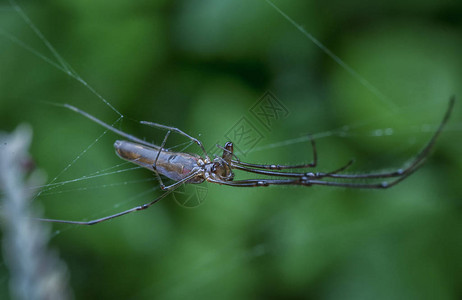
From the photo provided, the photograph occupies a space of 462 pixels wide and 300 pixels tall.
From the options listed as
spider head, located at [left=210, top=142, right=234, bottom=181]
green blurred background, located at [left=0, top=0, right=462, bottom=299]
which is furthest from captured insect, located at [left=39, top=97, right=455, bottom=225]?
green blurred background, located at [left=0, top=0, right=462, bottom=299]

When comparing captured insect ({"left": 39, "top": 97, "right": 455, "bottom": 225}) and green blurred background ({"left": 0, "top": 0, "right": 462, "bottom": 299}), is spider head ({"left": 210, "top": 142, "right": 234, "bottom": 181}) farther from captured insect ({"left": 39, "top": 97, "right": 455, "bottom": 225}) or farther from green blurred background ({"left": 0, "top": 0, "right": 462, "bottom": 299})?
green blurred background ({"left": 0, "top": 0, "right": 462, "bottom": 299})

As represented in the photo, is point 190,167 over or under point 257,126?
under

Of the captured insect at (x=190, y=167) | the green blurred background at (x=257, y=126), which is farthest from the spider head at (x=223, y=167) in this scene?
the green blurred background at (x=257, y=126)

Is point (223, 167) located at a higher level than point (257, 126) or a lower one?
lower

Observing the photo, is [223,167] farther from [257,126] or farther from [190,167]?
[257,126]

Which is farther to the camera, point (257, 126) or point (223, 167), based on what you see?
point (257, 126)

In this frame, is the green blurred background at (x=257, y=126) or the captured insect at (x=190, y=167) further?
the green blurred background at (x=257, y=126)

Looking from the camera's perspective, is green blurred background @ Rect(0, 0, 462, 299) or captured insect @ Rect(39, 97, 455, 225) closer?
captured insect @ Rect(39, 97, 455, 225)

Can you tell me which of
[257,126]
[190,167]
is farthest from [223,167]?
[257,126]

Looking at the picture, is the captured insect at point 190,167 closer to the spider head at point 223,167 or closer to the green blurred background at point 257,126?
the spider head at point 223,167
